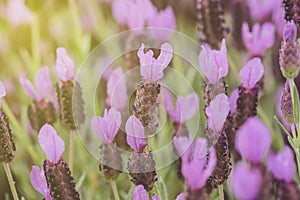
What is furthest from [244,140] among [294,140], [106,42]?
[106,42]

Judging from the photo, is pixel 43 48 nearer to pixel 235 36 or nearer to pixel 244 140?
pixel 235 36

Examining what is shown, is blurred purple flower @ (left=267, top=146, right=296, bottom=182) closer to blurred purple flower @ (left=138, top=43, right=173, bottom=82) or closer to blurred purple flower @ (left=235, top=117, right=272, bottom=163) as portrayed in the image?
blurred purple flower @ (left=235, top=117, right=272, bottom=163)

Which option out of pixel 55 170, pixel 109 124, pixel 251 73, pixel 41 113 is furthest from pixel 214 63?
pixel 41 113

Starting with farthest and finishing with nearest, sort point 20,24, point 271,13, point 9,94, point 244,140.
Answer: point 20,24 → point 9,94 → point 271,13 → point 244,140

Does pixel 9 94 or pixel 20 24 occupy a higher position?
pixel 20 24

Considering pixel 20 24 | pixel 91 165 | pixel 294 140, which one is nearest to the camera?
pixel 294 140

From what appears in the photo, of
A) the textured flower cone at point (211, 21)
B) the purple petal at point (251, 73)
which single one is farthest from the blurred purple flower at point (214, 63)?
the textured flower cone at point (211, 21)

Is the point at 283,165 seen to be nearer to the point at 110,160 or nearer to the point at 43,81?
the point at 110,160
